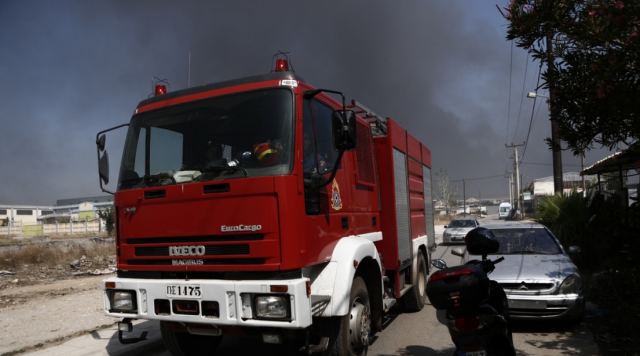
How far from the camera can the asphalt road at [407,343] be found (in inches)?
237

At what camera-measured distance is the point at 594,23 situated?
11.2ft

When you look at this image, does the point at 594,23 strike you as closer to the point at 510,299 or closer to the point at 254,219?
the point at 254,219

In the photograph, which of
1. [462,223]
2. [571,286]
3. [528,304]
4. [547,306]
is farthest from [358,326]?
[462,223]

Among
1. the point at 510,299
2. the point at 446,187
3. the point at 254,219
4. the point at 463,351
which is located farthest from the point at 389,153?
the point at 446,187

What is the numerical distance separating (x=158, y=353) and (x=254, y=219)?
10.8 ft

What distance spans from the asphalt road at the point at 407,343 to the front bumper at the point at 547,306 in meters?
0.27

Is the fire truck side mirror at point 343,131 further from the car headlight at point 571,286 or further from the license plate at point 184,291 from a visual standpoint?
the car headlight at point 571,286

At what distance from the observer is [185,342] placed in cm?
592

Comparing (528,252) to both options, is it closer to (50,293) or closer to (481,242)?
(481,242)

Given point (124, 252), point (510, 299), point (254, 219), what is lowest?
point (510, 299)

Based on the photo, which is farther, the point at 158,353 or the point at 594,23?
the point at 158,353

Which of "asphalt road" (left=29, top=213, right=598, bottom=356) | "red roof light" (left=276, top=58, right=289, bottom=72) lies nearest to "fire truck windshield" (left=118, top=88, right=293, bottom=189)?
"red roof light" (left=276, top=58, right=289, bottom=72)

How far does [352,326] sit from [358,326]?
0.10 metres

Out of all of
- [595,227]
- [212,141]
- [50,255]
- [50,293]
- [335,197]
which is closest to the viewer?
[212,141]
